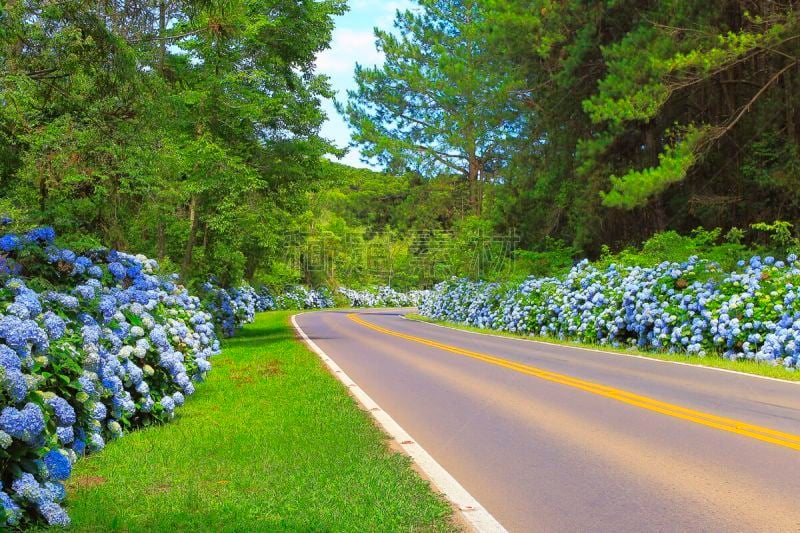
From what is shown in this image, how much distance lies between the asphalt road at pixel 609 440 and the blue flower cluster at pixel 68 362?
119 inches

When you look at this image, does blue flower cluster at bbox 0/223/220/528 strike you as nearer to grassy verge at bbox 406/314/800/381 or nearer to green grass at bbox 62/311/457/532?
green grass at bbox 62/311/457/532

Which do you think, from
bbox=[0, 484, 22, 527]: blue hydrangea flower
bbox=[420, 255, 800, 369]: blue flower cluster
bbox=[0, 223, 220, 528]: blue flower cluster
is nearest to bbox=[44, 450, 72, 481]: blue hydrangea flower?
bbox=[0, 223, 220, 528]: blue flower cluster

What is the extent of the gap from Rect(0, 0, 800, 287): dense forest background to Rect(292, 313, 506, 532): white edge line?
5.05 m

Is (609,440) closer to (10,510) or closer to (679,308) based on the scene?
(10,510)

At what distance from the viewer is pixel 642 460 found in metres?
6.50

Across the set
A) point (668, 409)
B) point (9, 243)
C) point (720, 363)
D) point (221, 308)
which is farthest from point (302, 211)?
point (668, 409)

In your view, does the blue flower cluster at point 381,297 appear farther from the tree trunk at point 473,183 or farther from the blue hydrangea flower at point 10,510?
the blue hydrangea flower at point 10,510

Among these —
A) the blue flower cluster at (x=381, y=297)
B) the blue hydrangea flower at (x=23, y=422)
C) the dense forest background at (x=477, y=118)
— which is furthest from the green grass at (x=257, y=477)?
the blue flower cluster at (x=381, y=297)

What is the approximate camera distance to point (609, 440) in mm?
7352

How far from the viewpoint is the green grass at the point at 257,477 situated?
199 inches

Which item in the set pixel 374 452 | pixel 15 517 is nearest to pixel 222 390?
pixel 374 452

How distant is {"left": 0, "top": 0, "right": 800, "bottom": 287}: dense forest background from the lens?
37.3ft

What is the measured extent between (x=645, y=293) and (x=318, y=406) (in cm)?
1070

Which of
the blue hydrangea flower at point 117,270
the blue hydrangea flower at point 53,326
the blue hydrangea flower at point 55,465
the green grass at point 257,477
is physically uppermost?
the blue hydrangea flower at point 117,270
